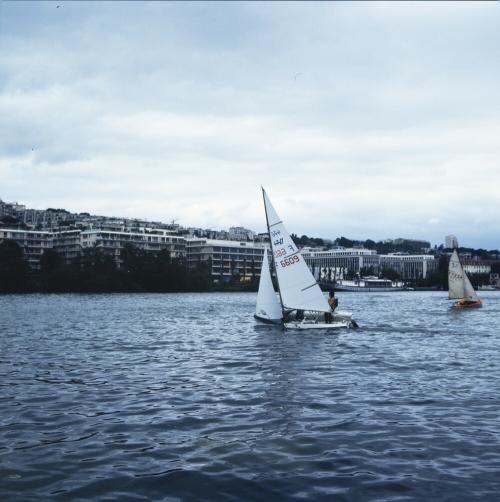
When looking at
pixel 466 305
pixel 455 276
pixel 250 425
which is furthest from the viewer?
pixel 455 276

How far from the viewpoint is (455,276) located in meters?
86.6

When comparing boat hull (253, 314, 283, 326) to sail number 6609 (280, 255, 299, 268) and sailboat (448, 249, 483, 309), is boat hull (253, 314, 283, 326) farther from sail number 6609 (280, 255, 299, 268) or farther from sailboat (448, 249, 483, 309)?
sailboat (448, 249, 483, 309)

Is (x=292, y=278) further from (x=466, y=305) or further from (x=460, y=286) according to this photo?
(x=460, y=286)

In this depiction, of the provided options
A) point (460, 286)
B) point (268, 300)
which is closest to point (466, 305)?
point (460, 286)

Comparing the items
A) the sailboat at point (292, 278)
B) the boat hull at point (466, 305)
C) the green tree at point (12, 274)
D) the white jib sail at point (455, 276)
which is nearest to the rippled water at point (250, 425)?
the sailboat at point (292, 278)

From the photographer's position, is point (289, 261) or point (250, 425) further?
point (289, 261)

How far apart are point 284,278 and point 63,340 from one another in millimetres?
14469

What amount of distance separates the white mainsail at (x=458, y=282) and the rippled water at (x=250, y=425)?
55.5m

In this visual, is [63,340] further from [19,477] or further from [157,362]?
[19,477]

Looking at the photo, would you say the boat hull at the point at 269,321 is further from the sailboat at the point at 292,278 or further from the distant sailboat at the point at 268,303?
the sailboat at the point at 292,278

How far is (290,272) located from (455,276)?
50.5 m

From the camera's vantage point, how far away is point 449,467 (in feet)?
42.2

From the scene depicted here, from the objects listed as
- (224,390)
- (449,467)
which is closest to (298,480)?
(449,467)

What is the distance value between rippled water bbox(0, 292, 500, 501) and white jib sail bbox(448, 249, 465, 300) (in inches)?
2173
